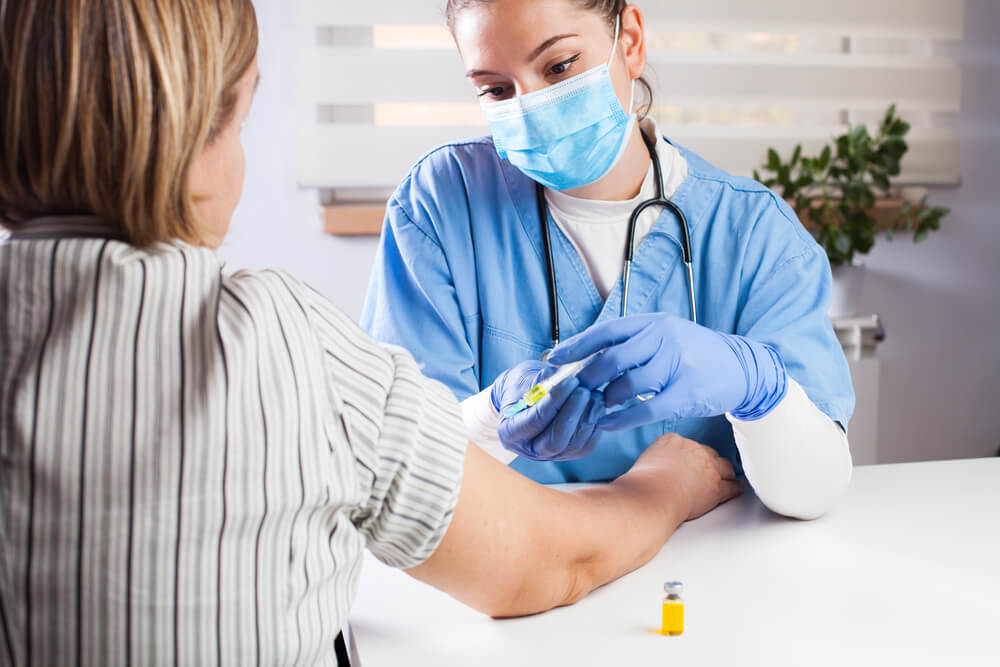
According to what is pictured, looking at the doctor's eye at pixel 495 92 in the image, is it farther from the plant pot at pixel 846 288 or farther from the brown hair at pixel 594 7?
the plant pot at pixel 846 288

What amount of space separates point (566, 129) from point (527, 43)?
0.45 feet

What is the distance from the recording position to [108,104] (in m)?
0.58

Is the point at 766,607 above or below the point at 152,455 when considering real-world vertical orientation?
below

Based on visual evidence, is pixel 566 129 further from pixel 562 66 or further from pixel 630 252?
pixel 630 252

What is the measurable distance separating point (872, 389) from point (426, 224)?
5.58ft

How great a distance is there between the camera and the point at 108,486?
1.79 ft

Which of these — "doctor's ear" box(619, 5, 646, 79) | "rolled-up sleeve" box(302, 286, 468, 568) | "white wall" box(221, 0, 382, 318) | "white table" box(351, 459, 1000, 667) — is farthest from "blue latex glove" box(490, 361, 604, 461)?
"white wall" box(221, 0, 382, 318)

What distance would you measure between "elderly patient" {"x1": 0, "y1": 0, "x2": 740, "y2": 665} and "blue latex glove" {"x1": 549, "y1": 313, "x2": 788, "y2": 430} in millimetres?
383

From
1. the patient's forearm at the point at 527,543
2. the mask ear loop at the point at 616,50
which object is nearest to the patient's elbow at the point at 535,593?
the patient's forearm at the point at 527,543

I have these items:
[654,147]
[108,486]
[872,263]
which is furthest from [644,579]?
[872,263]

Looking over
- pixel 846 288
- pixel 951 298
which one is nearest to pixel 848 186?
pixel 846 288

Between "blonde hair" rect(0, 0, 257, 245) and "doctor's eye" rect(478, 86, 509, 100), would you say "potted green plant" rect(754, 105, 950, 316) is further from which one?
"blonde hair" rect(0, 0, 257, 245)

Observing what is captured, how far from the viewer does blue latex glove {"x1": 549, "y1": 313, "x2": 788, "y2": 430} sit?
975 mm

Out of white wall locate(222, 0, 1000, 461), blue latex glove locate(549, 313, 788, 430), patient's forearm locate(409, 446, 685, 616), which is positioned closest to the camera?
patient's forearm locate(409, 446, 685, 616)
